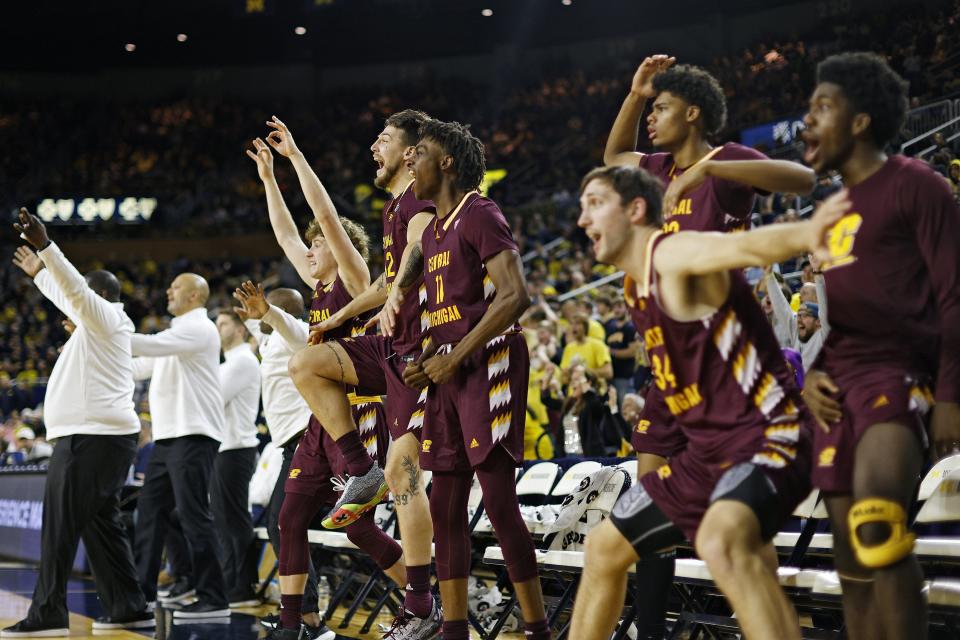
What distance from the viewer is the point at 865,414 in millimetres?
3297

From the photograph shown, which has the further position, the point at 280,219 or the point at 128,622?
the point at 128,622

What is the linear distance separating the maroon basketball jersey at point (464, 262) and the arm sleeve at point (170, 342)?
3003mm

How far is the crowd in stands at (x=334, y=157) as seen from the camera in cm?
1852

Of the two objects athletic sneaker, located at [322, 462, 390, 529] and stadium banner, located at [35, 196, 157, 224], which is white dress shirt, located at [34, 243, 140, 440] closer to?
athletic sneaker, located at [322, 462, 390, 529]

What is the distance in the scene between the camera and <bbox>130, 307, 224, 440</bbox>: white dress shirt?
7.85 metres

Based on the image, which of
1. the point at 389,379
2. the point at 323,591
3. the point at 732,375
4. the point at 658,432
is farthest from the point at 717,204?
the point at 323,591

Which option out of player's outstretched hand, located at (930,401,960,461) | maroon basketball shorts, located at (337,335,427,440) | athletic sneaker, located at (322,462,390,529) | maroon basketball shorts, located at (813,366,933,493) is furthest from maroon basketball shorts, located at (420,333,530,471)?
player's outstretched hand, located at (930,401,960,461)

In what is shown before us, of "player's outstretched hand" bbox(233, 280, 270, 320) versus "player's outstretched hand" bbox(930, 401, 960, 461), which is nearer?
"player's outstretched hand" bbox(930, 401, 960, 461)

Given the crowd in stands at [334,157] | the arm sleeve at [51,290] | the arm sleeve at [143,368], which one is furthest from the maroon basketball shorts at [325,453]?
the crowd in stands at [334,157]

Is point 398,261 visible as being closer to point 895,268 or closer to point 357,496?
point 357,496

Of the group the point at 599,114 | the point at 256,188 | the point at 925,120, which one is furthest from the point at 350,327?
the point at 256,188

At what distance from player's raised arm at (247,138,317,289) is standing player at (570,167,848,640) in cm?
334

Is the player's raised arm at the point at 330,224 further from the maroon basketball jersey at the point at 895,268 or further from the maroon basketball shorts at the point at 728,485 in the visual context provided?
the maroon basketball jersey at the point at 895,268

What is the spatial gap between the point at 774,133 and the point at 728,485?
1844 centimetres
